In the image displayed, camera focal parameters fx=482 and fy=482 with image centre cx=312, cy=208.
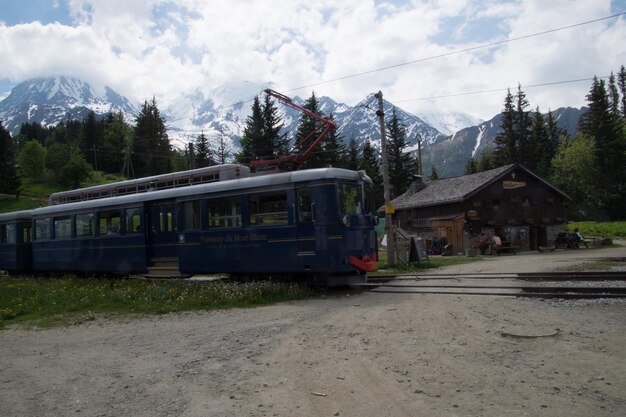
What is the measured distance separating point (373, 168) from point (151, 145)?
37958mm

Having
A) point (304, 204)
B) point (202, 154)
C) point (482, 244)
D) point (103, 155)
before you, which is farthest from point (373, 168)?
point (103, 155)

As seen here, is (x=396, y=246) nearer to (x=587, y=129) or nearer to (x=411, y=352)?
(x=411, y=352)

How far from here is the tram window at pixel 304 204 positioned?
40.2ft

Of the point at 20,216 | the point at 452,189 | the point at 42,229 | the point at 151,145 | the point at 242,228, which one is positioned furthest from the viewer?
the point at 151,145

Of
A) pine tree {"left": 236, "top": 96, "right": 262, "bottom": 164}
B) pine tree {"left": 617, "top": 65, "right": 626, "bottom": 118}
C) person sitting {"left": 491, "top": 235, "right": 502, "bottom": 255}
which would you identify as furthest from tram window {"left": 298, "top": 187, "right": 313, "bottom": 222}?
pine tree {"left": 617, "top": 65, "right": 626, "bottom": 118}

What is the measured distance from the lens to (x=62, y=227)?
19.6 m

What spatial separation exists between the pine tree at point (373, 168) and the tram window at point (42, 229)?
146ft

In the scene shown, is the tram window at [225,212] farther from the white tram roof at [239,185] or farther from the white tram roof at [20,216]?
the white tram roof at [20,216]

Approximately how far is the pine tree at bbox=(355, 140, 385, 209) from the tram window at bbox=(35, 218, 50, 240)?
4454 cm

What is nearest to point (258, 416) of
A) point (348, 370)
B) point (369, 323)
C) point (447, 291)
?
point (348, 370)

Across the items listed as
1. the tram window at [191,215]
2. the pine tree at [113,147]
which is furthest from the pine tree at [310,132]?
the pine tree at [113,147]

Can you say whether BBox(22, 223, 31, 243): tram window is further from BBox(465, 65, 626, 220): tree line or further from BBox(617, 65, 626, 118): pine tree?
BBox(617, 65, 626, 118): pine tree

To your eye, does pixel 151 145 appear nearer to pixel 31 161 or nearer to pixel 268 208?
pixel 31 161

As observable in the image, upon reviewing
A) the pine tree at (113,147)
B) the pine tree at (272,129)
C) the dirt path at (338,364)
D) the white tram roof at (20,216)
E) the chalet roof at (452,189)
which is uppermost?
the pine tree at (113,147)
